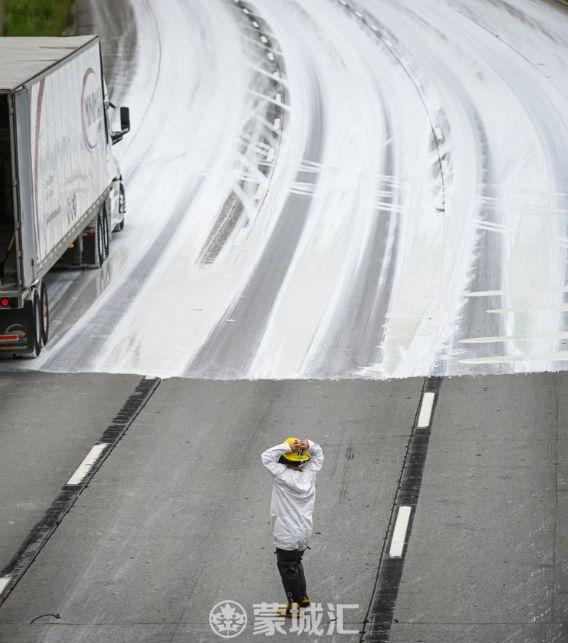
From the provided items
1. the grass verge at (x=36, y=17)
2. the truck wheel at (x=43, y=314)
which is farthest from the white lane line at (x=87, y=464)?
the grass verge at (x=36, y=17)

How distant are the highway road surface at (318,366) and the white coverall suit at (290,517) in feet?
1.63

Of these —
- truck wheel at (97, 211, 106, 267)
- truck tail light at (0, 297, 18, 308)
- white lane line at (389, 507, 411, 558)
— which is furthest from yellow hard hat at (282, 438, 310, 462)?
truck wheel at (97, 211, 106, 267)

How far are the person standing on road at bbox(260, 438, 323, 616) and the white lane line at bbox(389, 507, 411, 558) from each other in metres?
1.65

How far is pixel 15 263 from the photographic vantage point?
20.5m

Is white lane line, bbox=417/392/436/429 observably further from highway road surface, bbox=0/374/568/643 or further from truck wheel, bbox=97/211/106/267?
truck wheel, bbox=97/211/106/267

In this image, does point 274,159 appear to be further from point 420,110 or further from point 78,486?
point 78,486

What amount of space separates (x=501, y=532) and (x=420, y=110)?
2337 centimetres

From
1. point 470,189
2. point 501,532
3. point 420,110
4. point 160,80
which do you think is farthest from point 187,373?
point 160,80

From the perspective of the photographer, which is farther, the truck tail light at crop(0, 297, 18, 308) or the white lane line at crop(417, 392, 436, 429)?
the truck tail light at crop(0, 297, 18, 308)

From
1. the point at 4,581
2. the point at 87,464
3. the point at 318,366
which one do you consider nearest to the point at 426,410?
the point at 318,366

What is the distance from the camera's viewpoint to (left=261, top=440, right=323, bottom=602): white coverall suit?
11500mm

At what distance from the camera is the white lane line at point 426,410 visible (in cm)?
1694

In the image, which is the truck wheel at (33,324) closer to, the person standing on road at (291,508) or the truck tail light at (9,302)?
the truck tail light at (9,302)

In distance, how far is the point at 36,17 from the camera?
4338 centimetres
